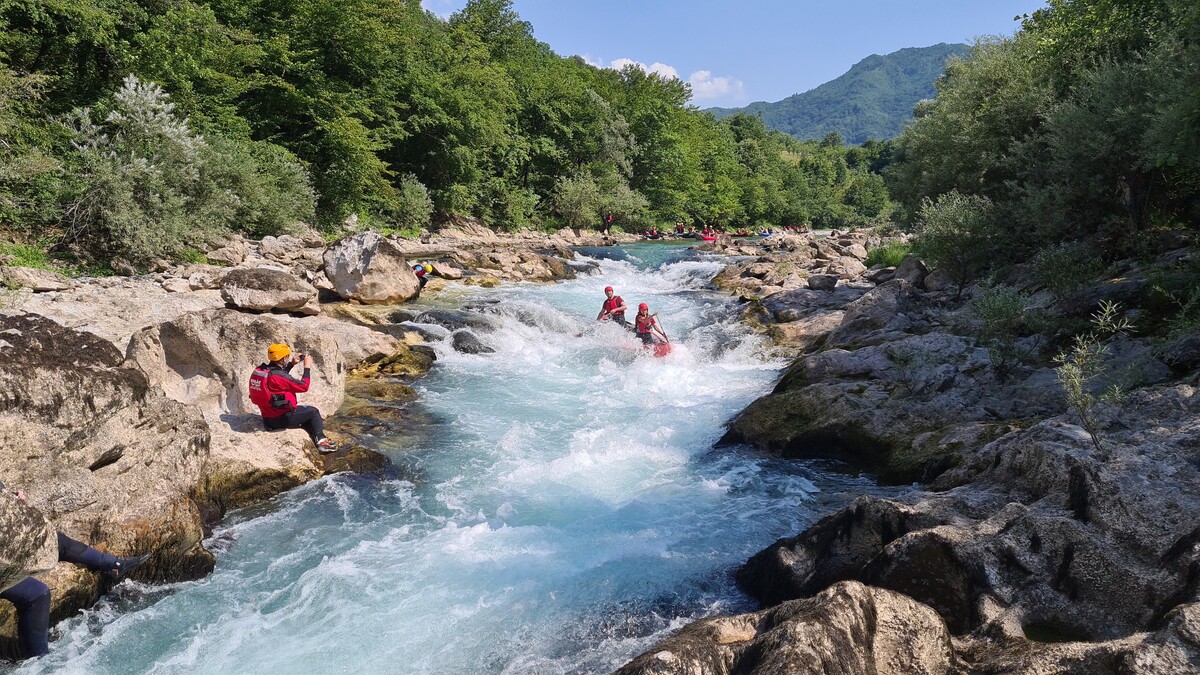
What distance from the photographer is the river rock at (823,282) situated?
67.9 feet

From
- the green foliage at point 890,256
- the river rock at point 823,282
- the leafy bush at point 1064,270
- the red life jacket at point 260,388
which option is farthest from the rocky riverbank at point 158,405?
the green foliage at point 890,256

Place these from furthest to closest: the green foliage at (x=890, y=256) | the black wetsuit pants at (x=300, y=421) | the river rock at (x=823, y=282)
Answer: the green foliage at (x=890, y=256), the river rock at (x=823, y=282), the black wetsuit pants at (x=300, y=421)

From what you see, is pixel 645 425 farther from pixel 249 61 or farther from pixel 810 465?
pixel 249 61

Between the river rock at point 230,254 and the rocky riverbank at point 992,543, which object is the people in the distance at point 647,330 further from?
the river rock at point 230,254

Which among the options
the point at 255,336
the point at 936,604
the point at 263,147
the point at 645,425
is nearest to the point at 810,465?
the point at 645,425

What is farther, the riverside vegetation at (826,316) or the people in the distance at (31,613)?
the people in the distance at (31,613)

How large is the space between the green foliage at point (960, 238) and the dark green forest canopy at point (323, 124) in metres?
18.4

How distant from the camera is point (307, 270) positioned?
1788 cm

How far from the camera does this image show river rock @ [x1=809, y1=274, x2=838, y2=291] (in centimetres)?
2070

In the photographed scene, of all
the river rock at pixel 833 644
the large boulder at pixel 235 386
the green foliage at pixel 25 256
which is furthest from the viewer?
the green foliage at pixel 25 256

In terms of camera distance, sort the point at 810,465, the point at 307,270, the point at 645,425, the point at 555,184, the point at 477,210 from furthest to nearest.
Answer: the point at 555,184, the point at 477,210, the point at 307,270, the point at 645,425, the point at 810,465

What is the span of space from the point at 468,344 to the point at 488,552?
8531 mm

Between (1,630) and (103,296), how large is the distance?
10.2 metres

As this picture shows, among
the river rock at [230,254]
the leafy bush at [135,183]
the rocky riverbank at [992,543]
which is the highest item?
the leafy bush at [135,183]
